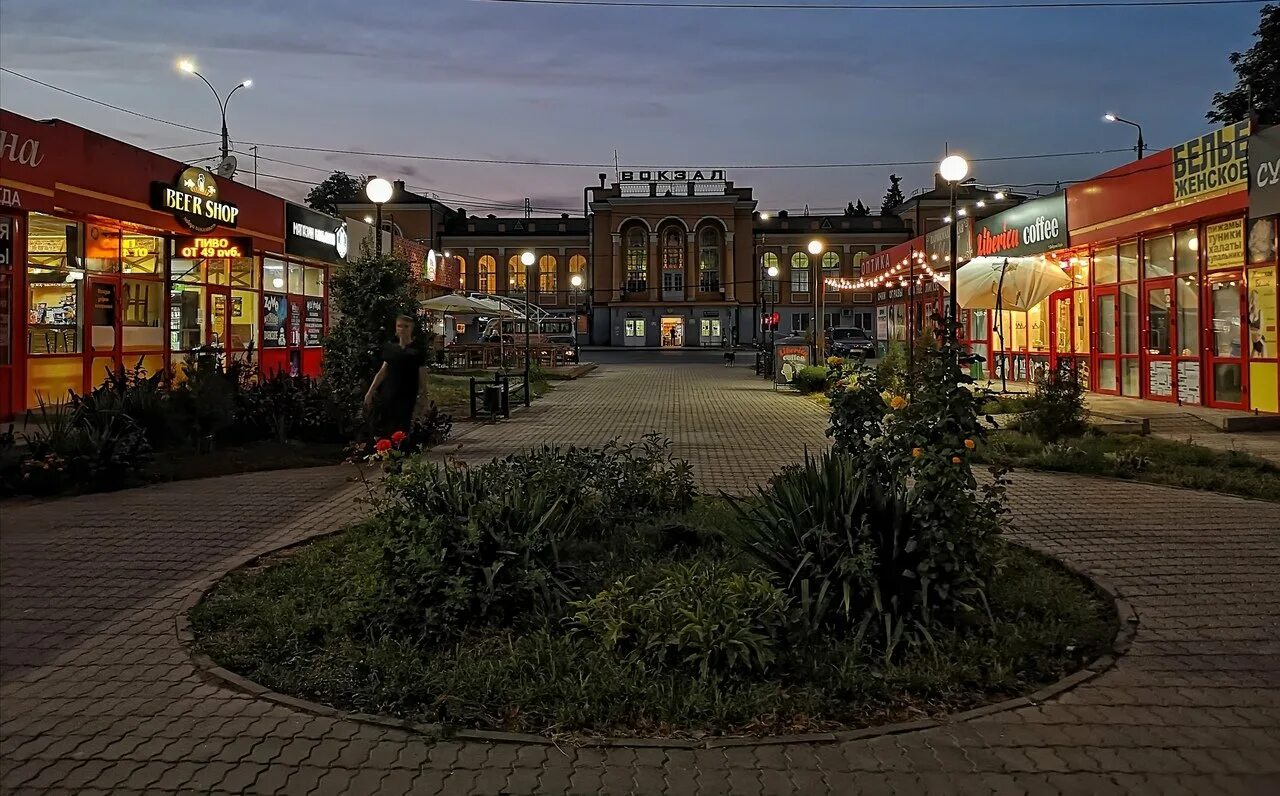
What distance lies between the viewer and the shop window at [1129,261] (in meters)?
19.3

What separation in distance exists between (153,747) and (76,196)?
1361 centimetres

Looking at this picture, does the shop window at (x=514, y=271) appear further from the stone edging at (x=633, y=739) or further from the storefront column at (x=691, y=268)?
the stone edging at (x=633, y=739)

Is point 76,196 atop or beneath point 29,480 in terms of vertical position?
atop

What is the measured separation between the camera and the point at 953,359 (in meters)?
4.95

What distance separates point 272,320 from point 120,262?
6.23 meters

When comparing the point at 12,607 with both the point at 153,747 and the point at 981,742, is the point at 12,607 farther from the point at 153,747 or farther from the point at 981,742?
the point at 981,742

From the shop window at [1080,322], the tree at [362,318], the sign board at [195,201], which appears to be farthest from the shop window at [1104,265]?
the sign board at [195,201]

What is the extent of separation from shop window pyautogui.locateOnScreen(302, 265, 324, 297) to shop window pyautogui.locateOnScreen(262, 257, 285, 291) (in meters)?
1.66


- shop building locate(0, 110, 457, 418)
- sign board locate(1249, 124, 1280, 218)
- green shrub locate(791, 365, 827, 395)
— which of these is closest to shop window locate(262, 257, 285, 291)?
shop building locate(0, 110, 457, 418)

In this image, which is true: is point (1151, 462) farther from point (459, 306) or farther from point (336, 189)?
point (336, 189)

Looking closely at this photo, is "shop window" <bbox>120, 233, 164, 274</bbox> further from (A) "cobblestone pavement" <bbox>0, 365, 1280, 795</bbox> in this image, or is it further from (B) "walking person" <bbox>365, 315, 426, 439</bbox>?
(A) "cobblestone pavement" <bbox>0, 365, 1280, 795</bbox>

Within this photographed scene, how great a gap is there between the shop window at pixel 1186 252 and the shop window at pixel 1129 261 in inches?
56.4

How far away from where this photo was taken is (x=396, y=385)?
Result: 9906 mm

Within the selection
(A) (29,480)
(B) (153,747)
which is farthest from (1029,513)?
(A) (29,480)
